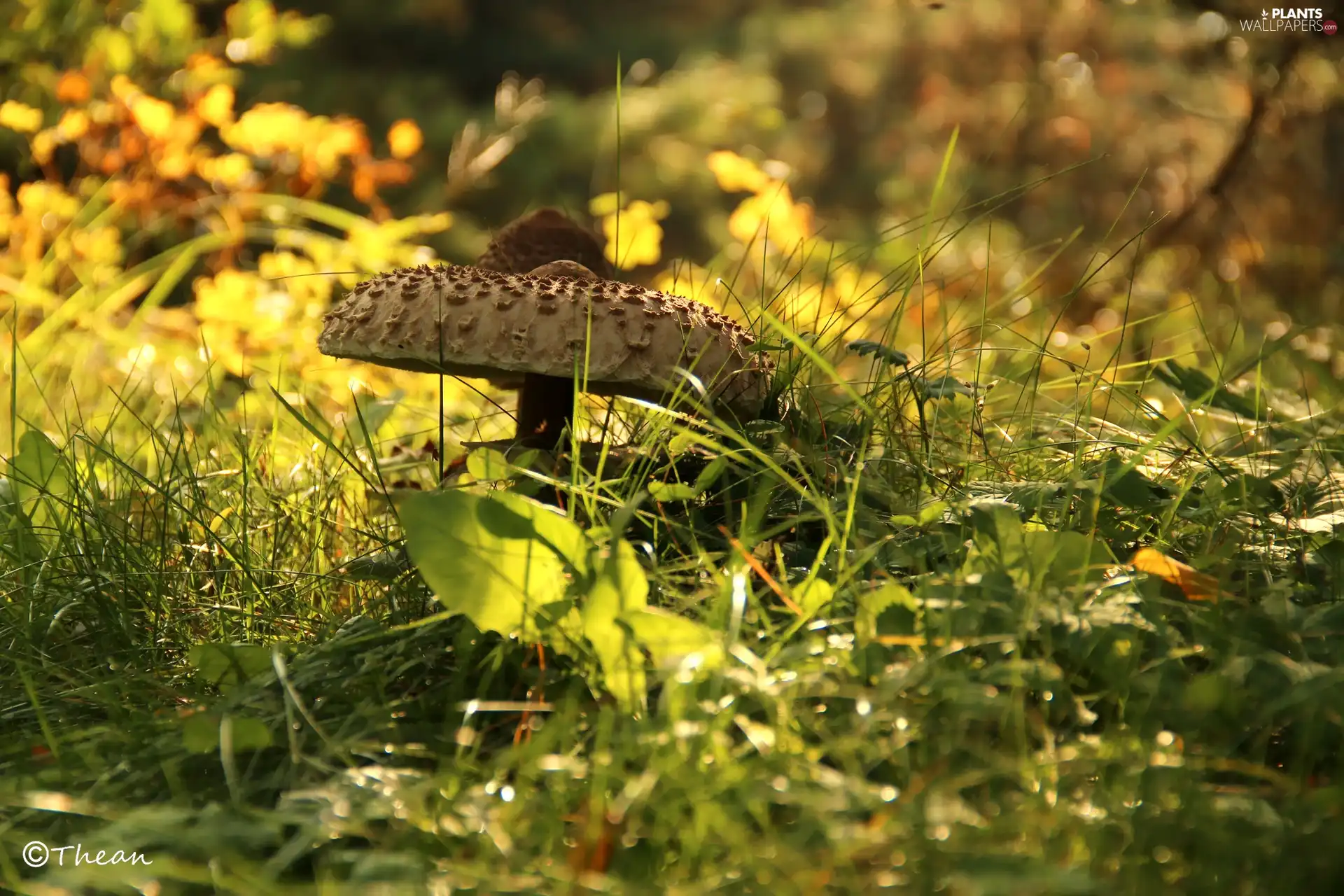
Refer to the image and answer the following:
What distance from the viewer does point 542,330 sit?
1.68 metres

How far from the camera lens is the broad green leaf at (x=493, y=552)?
1344mm

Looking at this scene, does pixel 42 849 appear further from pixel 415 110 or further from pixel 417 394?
pixel 415 110

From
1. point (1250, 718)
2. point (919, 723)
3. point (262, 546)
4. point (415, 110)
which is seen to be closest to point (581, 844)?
point (919, 723)

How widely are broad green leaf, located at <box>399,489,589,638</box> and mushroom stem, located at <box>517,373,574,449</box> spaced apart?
61 centimetres

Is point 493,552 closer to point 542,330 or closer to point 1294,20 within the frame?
point 542,330

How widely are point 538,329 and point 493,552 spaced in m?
0.44

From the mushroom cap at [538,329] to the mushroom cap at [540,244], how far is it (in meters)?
0.37

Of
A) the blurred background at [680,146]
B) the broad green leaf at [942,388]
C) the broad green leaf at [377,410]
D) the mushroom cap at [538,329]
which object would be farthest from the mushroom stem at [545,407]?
the broad green leaf at [942,388]

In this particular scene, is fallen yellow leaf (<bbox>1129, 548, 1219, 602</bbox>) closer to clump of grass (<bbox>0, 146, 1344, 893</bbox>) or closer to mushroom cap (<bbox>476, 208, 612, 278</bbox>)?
→ clump of grass (<bbox>0, 146, 1344, 893</bbox>)

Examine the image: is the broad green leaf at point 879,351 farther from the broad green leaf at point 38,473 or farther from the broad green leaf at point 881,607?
the broad green leaf at point 38,473

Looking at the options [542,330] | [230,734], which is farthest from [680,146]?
[230,734]

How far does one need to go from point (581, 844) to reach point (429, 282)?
975mm

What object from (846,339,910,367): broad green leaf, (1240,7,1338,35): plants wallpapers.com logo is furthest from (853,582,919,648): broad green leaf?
(1240,7,1338,35): plants wallpapers.com logo

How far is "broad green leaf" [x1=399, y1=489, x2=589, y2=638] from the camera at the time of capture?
1.34 m
